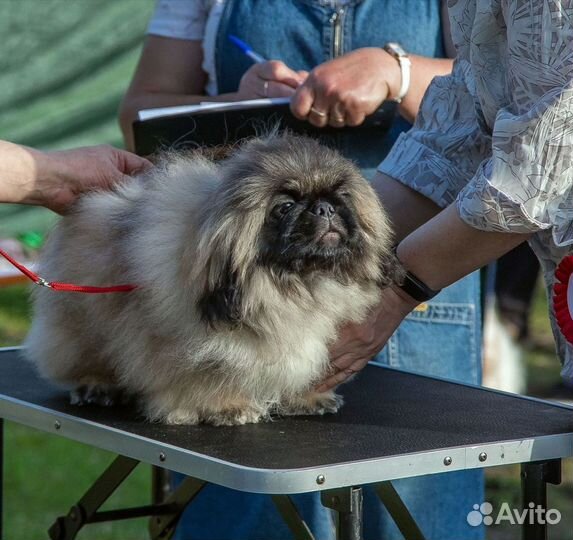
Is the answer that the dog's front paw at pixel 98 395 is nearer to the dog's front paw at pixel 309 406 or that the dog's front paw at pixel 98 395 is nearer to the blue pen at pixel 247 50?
the dog's front paw at pixel 309 406

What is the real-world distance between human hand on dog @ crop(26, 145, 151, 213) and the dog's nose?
1.87 feet

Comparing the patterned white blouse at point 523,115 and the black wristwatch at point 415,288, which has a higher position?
the patterned white blouse at point 523,115

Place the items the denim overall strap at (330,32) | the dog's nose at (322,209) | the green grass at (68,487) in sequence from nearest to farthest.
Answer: the dog's nose at (322,209), the denim overall strap at (330,32), the green grass at (68,487)

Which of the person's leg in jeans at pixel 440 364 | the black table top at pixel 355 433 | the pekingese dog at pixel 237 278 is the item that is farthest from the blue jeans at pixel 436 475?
the pekingese dog at pixel 237 278

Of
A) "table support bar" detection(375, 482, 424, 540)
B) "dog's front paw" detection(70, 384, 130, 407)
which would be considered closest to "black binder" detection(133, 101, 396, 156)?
"dog's front paw" detection(70, 384, 130, 407)

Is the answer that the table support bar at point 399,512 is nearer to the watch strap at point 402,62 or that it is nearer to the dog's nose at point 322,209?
the dog's nose at point 322,209

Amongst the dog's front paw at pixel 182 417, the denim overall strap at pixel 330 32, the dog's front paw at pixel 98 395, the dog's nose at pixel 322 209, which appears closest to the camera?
the dog's nose at pixel 322 209

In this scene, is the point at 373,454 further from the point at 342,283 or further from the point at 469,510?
the point at 469,510

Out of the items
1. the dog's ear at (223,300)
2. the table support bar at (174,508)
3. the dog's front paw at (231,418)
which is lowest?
the table support bar at (174,508)

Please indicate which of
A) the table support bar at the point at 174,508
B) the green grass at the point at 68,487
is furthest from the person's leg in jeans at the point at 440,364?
the green grass at the point at 68,487

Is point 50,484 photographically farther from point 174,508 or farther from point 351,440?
point 351,440

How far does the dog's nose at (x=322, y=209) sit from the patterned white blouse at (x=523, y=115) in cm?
23

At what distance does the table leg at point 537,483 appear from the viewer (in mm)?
2016

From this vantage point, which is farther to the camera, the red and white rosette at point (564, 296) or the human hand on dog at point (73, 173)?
the human hand on dog at point (73, 173)
